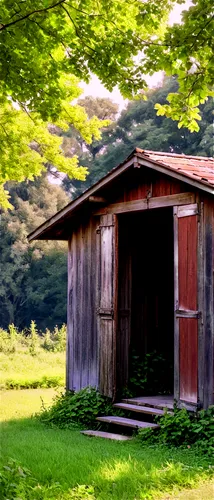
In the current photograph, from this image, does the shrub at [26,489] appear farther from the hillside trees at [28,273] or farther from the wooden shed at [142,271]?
the hillside trees at [28,273]

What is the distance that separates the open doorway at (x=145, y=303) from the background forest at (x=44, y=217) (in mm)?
24912

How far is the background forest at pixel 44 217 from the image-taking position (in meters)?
40.6

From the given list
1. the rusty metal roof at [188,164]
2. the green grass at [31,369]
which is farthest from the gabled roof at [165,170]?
the green grass at [31,369]

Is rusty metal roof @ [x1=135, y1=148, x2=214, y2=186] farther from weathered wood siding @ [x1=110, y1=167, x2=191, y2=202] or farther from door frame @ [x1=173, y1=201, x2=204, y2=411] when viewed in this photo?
door frame @ [x1=173, y1=201, x2=204, y2=411]

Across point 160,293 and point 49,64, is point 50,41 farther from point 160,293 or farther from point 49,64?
point 160,293

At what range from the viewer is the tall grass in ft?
57.6

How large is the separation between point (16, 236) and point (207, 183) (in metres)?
32.1

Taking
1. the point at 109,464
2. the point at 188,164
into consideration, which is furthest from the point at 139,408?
the point at 188,164

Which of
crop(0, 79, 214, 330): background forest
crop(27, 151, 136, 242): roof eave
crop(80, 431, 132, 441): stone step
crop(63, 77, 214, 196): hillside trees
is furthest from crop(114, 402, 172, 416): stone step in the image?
crop(0, 79, 214, 330): background forest

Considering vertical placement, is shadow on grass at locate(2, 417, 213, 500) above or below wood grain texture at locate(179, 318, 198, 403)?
below

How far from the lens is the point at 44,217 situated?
4384cm

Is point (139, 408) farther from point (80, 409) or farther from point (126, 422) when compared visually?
point (80, 409)

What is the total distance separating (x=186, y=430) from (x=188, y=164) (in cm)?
450

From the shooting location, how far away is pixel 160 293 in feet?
47.2
